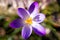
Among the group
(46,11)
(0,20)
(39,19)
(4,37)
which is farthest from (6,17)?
(39,19)

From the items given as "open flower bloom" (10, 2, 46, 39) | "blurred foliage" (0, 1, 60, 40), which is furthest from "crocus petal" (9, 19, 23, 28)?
"blurred foliage" (0, 1, 60, 40)

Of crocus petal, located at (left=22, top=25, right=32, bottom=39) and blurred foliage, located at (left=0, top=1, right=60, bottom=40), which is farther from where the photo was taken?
blurred foliage, located at (left=0, top=1, right=60, bottom=40)

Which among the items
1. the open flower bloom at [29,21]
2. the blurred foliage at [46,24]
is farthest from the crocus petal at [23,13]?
the blurred foliage at [46,24]

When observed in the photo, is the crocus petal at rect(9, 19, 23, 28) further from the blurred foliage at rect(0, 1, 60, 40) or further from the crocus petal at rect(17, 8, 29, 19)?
the blurred foliage at rect(0, 1, 60, 40)

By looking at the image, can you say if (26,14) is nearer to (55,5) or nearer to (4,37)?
(4,37)

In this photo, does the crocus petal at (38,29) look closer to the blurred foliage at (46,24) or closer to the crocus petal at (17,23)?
the crocus petal at (17,23)

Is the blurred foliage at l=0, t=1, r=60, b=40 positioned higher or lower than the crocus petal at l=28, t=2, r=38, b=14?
lower

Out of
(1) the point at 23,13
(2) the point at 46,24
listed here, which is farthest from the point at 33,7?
(2) the point at 46,24

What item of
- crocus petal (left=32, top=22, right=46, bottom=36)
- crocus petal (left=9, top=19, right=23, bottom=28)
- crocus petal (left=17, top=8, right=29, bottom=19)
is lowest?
crocus petal (left=32, top=22, right=46, bottom=36)
